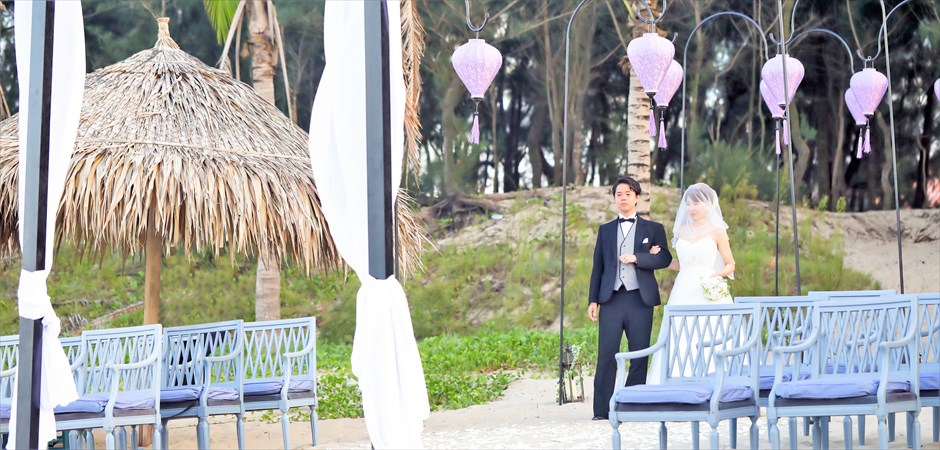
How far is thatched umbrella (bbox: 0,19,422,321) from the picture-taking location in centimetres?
690

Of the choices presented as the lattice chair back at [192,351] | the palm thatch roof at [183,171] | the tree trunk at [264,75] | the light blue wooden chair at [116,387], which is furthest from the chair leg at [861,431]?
the tree trunk at [264,75]

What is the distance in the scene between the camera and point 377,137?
403cm

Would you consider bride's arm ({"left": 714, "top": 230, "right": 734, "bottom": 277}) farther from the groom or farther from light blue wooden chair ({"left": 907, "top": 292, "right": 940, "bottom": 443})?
light blue wooden chair ({"left": 907, "top": 292, "right": 940, "bottom": 443})

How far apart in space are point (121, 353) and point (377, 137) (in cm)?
303

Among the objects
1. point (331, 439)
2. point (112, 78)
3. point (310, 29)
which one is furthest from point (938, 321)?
point (310, 29)

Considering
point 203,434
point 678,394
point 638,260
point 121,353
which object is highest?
point 638,260

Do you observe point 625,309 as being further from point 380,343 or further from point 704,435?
point 380,343

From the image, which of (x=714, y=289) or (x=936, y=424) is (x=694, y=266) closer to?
(x=714, y=289)

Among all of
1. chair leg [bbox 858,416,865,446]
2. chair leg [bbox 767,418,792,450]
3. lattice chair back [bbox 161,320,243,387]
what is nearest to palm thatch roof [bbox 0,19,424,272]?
lattice chair back [bbox 161,320,243,387]

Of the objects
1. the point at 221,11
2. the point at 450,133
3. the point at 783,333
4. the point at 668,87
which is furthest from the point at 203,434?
the point at 450,133

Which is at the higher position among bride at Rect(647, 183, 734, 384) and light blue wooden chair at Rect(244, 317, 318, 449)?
bride at Rect(647, 183, 734, 384)

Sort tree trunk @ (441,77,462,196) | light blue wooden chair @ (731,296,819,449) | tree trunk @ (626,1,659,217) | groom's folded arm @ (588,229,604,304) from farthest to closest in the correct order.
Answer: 1. tree trunk @ (441,77,462,196)
2. tree trunk @ (626,1,659,217)
3. groom's folded arm @ (588,229,604,304)
4. light blue wooden chair @ (731,296,819,449)

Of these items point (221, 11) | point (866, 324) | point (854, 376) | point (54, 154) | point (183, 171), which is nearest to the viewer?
point (54, 154)

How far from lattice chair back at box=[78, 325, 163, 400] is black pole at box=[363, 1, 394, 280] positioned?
2.56 meters
